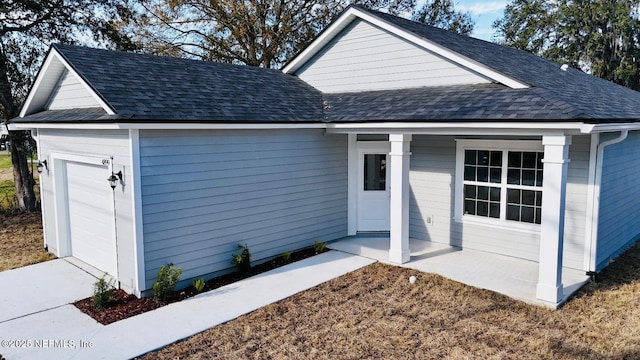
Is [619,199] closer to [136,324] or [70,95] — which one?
[136,324]

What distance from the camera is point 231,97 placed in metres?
8.56

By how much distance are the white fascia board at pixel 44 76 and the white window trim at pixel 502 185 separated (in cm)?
629

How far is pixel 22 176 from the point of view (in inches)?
552

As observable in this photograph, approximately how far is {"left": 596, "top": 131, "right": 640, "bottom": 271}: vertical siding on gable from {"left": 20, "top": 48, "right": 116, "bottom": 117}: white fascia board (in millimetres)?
8144

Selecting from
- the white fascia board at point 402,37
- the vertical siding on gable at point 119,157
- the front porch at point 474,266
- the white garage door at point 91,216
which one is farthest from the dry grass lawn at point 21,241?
the white fascia board at point 402,37

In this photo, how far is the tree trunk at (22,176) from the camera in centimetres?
1392

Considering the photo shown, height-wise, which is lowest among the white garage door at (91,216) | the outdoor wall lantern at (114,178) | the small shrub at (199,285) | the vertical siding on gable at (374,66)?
the small shrub at (199,285)

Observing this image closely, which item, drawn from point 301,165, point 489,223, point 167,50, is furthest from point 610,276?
point 167,50

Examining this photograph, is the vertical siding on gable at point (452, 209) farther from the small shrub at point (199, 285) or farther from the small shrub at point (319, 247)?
the small shrub at point (199, 285)

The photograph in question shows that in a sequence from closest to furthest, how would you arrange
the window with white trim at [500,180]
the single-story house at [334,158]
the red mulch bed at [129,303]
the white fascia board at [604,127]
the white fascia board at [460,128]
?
the white fascia board at [604,127]
the white fascia board at [460,128]
the red mulch bed at [129,303]
the single-story house at [334,158]
the window with white trim at [500,180]

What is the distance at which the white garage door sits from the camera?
25.4 ft

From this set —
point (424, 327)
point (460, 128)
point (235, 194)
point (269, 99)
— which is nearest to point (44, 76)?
point (269, 99)

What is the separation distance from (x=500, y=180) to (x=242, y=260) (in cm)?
504

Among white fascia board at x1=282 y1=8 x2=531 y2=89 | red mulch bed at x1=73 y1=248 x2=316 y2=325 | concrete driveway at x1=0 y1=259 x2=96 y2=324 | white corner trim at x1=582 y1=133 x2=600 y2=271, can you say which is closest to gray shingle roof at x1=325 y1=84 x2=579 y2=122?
white fascia board at x1=282 y1=8 x2=531 y2=89
